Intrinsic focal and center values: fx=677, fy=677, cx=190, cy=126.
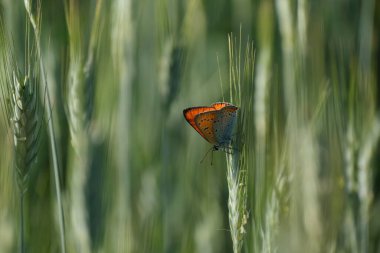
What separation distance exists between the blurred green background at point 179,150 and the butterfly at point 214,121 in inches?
1.4

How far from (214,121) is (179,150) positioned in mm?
350

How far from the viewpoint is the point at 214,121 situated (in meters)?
1.20

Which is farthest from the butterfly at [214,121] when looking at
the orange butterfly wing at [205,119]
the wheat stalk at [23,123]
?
the wheat stalk at [23,123]

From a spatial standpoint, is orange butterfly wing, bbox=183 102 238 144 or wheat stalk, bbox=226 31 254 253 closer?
wheat stalk, bbox=226 31 254 253

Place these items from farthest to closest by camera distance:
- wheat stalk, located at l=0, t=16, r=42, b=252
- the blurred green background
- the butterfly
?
1. the butterfly
2. the blurred green background
3. wheat stalk, located at l=0, t=16, r=42, b=252

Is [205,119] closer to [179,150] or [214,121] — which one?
[214,121]

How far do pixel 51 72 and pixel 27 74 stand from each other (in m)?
0.62

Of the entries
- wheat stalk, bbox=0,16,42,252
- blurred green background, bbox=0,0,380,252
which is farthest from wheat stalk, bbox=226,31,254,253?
wheat stalk, bbox=0,16,42,252

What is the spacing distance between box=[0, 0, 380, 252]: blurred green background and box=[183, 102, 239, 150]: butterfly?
1.4 inches

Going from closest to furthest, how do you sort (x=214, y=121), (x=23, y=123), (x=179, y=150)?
(x=23, y=123), (x=214, y=121), (x=179, y=150)

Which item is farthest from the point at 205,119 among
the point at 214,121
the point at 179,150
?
the point at 179,150

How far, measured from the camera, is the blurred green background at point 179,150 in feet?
3.39

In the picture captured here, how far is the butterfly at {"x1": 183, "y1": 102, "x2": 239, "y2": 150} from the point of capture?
1136mm

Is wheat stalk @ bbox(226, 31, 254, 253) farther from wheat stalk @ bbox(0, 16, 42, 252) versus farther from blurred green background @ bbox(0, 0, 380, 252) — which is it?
wheat stalk @ bbox(0, 16, 42, 252)
